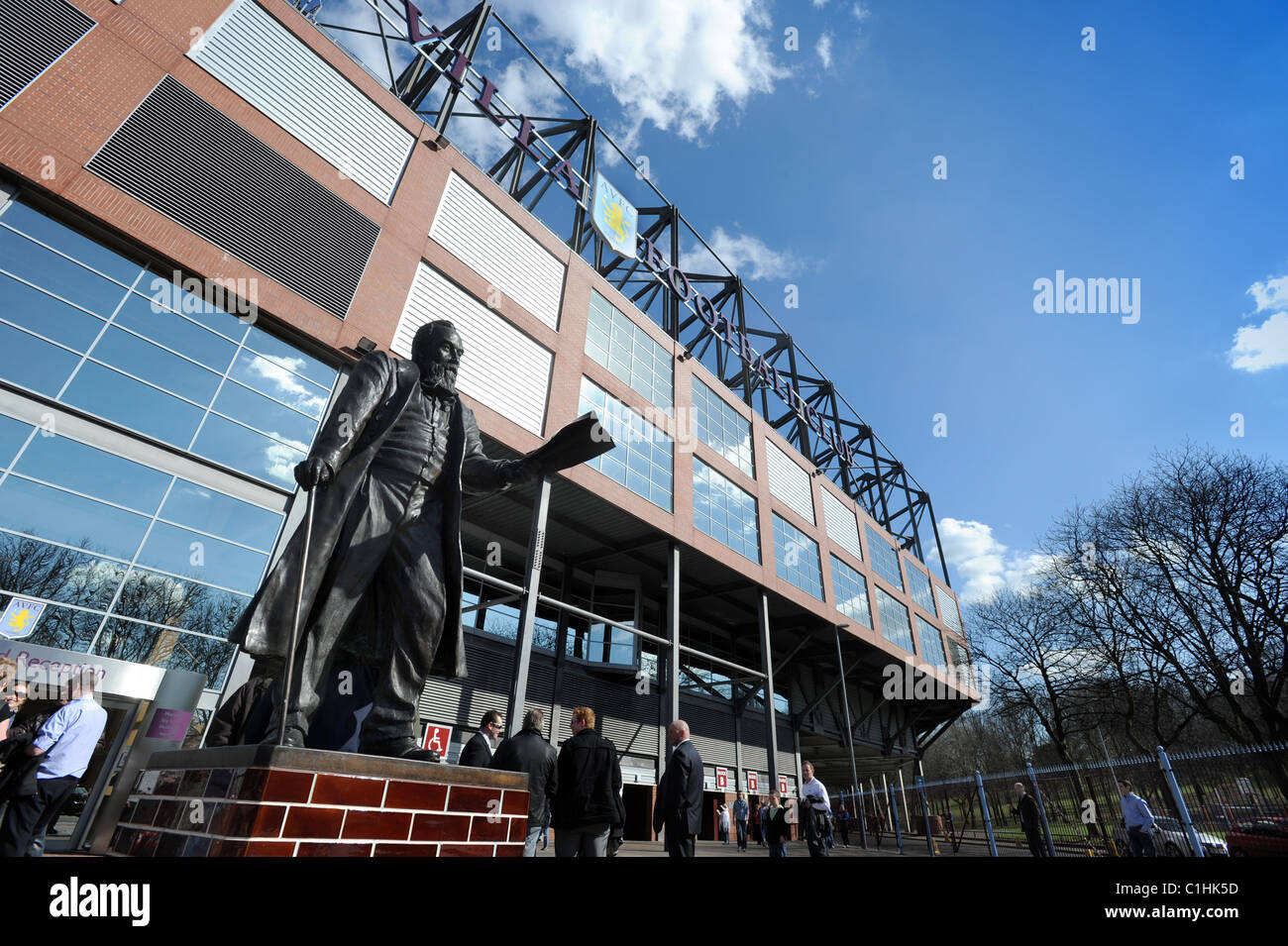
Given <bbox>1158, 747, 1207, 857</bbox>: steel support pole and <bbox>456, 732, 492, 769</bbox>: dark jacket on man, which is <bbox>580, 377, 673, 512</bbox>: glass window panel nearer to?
<bbox>456, 732, 492, 769</bbox>: dark jacket on man

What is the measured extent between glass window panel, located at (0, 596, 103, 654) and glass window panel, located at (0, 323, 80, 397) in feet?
9.86

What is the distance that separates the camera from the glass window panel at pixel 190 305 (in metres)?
10.0

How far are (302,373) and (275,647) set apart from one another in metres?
10.7

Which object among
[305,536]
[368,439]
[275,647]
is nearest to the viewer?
[275,647]

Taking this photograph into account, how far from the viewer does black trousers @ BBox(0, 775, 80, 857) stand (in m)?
4.20

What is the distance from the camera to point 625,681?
803 inches

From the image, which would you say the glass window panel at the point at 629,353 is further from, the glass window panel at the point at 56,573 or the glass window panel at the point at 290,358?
the glass window panel at the point at 56,573

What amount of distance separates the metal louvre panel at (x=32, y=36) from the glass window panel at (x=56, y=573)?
6.40 metres

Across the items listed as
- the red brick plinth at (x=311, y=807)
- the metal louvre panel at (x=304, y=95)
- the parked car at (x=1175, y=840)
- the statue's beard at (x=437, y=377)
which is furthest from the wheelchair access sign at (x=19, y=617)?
the parked car at (x=1175, y=840)

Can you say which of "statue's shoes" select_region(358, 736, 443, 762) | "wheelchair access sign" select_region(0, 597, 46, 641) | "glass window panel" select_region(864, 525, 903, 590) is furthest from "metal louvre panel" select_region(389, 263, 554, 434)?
"glass window panel" select_region(864, 525, 903, 590)

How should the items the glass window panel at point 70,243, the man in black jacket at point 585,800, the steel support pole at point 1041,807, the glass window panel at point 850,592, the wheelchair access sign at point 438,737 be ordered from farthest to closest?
the glass window panel at point 850,592 → the wheelchair access sign at point 438,737 → the steel support pole at point 1041,807 → the glass window panel at point 70,243 → the man in black jacket at point 585,800
